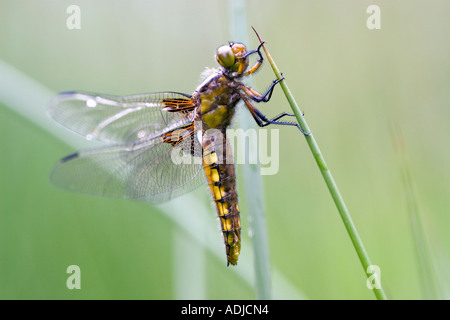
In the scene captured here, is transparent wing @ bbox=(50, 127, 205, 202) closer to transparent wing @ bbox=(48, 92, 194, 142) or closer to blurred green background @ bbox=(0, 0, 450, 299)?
transparent wing @ bbox=(48, 92, 194, 142)

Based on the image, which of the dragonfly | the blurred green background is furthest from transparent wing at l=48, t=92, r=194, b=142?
the blurred green background

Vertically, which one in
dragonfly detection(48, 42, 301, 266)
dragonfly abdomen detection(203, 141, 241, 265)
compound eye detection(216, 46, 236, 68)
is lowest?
dragonfly abdomen detection(203, 141, 241, 265)

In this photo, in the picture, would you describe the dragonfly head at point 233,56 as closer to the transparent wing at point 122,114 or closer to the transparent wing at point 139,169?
the transparent wing at point 122,114

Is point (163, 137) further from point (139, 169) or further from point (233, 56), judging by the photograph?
point (233, 56)

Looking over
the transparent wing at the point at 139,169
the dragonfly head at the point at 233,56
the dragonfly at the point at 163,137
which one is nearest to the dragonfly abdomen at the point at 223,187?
the dragonfly at the point at 163,137

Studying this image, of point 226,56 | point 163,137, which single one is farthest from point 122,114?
point 226,56
